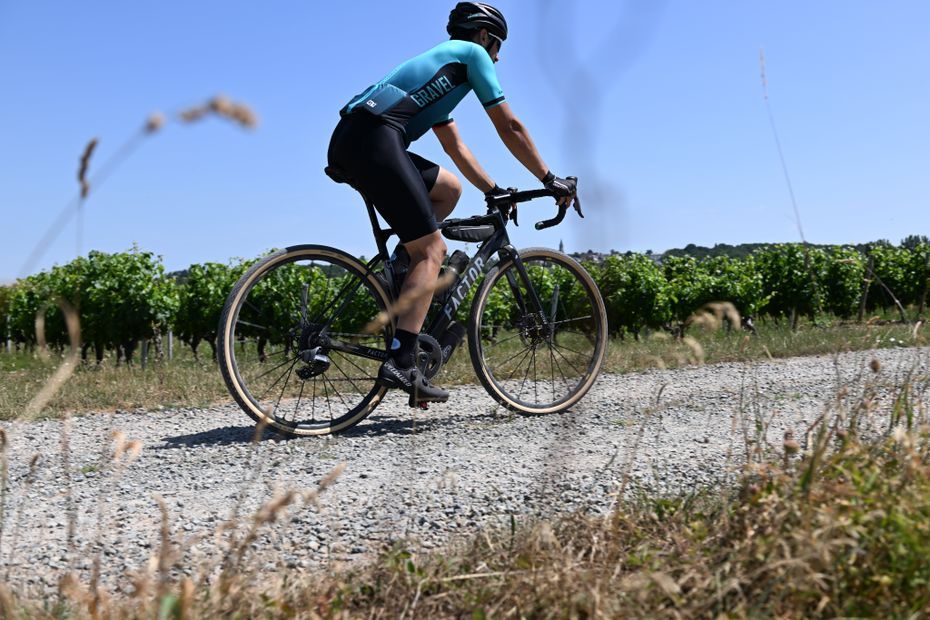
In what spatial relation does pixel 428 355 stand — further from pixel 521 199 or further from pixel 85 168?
pixel 85 168

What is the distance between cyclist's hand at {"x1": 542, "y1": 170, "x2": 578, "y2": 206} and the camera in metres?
4.72

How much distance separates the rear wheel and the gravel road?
8.2 inches

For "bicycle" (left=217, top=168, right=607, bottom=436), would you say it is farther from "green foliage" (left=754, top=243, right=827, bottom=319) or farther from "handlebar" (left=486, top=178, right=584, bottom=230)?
"green foliage" (left=754, top=243, right=827, bottom=319)

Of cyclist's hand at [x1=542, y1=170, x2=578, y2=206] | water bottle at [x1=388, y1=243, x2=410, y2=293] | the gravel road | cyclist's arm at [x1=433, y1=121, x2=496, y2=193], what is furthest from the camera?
cyclist's hand at [x1=542, y1=170, x2=578, y2=206]

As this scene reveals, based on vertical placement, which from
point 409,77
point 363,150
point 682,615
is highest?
point 409,77

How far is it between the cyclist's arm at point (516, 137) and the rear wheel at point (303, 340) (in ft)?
3.37

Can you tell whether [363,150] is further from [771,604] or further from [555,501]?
[771,604]

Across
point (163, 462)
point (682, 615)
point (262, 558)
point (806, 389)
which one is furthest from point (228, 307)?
point (806, 389)

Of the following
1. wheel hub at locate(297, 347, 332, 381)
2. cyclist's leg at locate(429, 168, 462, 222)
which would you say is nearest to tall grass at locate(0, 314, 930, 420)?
cyclist's leg at locate(429, 168, 462, 222)

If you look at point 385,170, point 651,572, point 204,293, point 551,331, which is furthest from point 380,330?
point 204,293

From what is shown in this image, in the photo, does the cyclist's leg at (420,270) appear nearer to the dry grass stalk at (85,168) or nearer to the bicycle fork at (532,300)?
the bicycle fork at (532,300)

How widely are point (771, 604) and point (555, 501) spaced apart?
1.01 m

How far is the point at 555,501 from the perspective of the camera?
8.64ft

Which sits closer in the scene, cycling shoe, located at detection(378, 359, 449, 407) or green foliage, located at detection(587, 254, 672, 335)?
cycling shoe, located at detection(378, 359, 449, 407)
